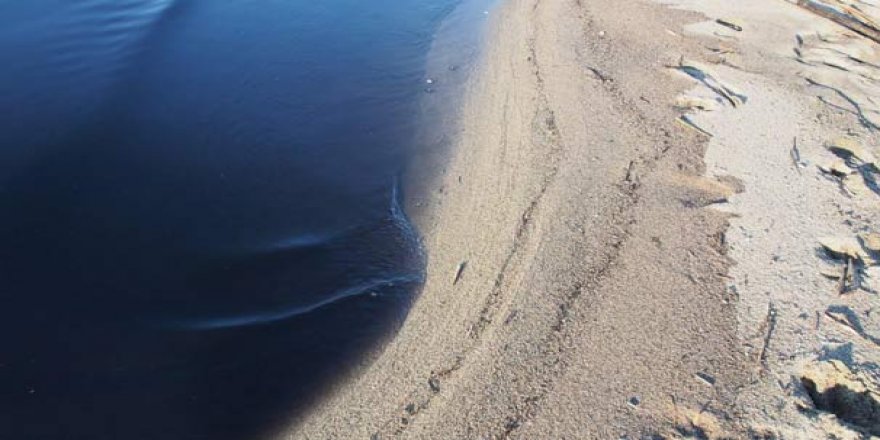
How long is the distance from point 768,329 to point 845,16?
32.8ft

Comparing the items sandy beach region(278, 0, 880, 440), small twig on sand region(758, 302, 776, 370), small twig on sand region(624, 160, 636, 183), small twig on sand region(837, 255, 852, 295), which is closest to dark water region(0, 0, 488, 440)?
sandy beach region(278, 0, 880, 440)

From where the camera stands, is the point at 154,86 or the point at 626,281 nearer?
the point at 626,281

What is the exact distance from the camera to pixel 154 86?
36.2 feet

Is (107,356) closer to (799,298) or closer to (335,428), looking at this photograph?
(335,428)

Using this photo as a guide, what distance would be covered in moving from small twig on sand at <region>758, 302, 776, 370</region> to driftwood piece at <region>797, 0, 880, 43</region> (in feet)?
28.9

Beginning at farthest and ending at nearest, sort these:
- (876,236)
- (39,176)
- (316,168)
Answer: (316,168)
(39,176)
(876,236)

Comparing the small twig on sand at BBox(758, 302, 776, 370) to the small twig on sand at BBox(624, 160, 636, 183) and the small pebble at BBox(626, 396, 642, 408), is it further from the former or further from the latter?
the small twig on sand at BBox(624, 160, 636, 183)

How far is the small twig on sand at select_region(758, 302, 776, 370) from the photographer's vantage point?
21.0 ft

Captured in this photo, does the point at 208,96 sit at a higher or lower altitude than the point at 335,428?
higher

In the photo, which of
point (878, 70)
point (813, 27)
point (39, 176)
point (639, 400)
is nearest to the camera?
point (639, 400)

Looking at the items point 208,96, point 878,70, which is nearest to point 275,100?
point 208,96

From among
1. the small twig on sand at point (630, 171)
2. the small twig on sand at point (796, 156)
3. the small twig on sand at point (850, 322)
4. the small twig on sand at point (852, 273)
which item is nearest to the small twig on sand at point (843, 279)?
the small twig on sand at point (852, 273)

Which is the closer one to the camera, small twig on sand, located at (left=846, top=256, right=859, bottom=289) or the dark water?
the dark water

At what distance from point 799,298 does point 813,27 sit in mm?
8820
